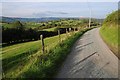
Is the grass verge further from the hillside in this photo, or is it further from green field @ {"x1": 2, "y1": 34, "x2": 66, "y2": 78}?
green field @ {"x1": 2, "y1": 34, "x2": 66, "y2": 78}

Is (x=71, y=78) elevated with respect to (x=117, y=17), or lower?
lower

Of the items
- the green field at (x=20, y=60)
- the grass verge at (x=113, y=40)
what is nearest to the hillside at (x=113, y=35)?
the grass verge at (x=113, y=40)

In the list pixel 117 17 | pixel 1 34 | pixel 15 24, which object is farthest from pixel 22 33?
pixel 117 17

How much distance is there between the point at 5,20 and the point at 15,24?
18195 millimetres

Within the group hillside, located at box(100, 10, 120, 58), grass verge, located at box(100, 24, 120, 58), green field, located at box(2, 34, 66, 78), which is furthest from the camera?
hillside, located at box(100, 10, 120, 58)

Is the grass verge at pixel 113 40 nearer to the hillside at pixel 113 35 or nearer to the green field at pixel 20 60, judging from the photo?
the hillside at pixel 113 35

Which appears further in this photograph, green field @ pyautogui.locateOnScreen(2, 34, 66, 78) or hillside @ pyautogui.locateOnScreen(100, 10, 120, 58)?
hillside @ pyautogui.locateOnScreen(100, 10, 120, 58)

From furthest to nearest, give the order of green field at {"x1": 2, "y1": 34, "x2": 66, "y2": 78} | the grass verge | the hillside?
the hillside < the grass verge < green field at {"x1": 2, "y1": 34, "x2": 66, "y2": 78}

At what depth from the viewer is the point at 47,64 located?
12469 millimetres

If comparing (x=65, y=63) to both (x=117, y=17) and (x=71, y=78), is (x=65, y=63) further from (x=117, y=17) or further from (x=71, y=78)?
(x=117, y=17)

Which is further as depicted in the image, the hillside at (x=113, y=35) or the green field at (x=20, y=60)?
the hillside at (x=113, y=35)

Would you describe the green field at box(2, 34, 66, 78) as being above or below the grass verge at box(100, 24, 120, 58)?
below

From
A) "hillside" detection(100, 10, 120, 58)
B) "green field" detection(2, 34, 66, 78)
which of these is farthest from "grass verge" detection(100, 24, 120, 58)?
"green field" detection(2, 34, 66, 78)

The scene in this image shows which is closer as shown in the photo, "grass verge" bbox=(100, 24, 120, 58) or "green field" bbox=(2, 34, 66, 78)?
"green field" bbox=(2, 34, 66, 78)
